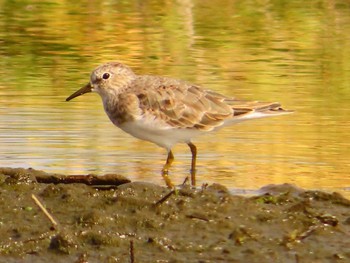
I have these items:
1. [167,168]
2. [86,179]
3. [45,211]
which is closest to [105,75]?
[167,168]

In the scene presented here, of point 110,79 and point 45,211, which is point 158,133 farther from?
point 45,211

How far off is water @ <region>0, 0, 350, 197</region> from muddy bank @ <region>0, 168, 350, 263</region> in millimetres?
1470

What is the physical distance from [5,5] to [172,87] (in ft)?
39.2

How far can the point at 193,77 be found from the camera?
14820 millimetres

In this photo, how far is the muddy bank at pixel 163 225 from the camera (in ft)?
23.4

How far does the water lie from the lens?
10.5m

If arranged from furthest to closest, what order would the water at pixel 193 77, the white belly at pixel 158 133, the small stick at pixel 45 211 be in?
the water at pixel 193 77 < the white belly at pixel 158 133 < the small stick at pixel 45 211

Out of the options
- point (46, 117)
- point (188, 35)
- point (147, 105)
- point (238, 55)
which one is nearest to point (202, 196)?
point (147, 105)

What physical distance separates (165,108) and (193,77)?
449 centimetres

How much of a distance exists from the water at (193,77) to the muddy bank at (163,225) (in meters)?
1.47

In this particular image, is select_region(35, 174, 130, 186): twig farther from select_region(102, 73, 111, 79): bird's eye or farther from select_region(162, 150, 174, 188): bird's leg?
select_region(102, 73, 111, 79): bird's eye

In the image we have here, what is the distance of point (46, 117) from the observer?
12.3m

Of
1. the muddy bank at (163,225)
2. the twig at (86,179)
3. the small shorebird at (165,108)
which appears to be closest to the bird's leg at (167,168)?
the small shorebird at (165,108)

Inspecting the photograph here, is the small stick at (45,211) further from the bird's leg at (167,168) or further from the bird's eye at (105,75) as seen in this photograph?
the bird's eye at (105,75)
